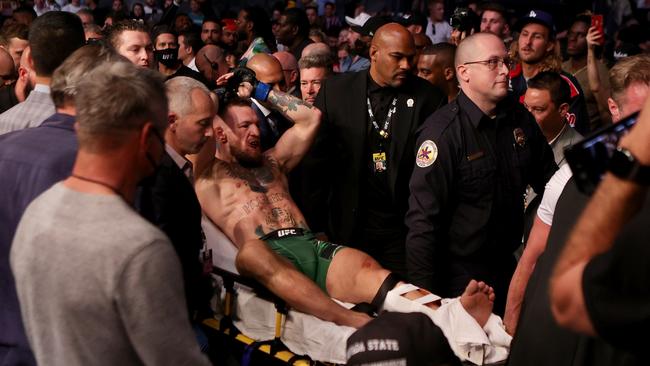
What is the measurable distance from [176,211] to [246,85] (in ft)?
6.49

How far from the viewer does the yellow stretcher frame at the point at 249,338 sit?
11.7ft

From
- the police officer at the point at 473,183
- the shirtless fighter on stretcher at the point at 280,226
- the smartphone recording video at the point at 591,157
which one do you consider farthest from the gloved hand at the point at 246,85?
the smartphone recording video at the point at 591,157

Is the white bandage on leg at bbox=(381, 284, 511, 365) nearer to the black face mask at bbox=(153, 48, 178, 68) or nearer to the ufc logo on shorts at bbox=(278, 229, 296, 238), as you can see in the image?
the ufc logo on shorts at bbox=(278, 229, 296, 238)

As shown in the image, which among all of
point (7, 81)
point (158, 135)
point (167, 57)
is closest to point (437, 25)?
point (167, 57)

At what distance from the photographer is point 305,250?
4246mm

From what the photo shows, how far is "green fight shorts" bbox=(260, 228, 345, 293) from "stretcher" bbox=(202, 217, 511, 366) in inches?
11.6

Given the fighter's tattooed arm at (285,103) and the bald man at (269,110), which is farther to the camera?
the bald man at (269,110)

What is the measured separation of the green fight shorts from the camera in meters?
4.16

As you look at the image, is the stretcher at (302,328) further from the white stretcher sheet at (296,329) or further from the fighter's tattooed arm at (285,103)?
the fighter's tattooed arm at (285,103)

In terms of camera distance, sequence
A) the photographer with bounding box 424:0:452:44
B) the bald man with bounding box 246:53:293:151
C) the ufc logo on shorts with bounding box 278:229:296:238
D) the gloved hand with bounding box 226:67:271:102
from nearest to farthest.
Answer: the ufc logo on shorts with bounding box 278:229:296:238 → the gloved hand with bounding box 226:67:271:102 → the bald man with bounding box 246:53:293:151 → the photographer with bounding box 424:0:452:44

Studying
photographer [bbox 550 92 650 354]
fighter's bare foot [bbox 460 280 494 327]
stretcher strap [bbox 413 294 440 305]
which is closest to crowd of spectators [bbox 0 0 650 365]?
photographer [bbox 550 92 650 354]

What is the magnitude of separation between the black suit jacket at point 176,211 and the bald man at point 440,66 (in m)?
3.33

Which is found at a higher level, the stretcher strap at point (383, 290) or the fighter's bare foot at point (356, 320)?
the stretcher strap at point (383, 290)

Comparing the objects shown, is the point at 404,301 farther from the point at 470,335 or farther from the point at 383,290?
the point at 470,335
